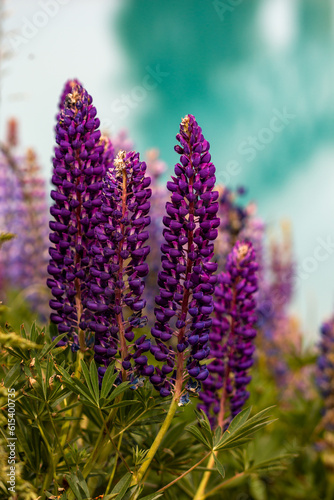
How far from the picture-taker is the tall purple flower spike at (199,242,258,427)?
5.56ft

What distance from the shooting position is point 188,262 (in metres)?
1.28

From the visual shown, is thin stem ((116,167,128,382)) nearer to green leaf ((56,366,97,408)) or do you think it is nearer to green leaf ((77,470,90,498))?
green leaf ((56,366,97,408))

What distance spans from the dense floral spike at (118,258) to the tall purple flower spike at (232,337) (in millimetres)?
490

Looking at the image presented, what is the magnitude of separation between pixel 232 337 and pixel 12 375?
2.41 ft

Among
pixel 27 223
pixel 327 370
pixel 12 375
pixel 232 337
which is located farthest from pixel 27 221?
pixel 12 375

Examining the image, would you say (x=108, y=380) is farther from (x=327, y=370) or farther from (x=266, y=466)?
(x=327, y=370)

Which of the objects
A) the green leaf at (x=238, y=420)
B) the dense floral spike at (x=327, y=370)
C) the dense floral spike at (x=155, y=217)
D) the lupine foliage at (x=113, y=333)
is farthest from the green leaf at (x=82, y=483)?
the dense floral spike at (x=155, y=217)

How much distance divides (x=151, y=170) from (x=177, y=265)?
4.20m

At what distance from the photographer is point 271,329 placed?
5531 millimetres

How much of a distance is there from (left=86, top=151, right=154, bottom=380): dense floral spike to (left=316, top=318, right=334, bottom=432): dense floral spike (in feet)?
7.96

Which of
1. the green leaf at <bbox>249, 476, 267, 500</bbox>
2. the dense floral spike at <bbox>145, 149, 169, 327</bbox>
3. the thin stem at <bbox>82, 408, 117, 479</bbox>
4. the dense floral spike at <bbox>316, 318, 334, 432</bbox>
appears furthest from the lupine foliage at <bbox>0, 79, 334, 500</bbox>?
the dense floral spike at <bbox>145, 149, 169, 327</bbox>

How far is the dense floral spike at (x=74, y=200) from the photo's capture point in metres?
1.33

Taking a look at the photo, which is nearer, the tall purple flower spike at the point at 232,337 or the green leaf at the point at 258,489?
the tall purple flower spike at the point at 232,337

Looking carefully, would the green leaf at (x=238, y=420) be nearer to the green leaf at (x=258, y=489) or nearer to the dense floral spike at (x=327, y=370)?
the green leaf at (x=258, y=489)
